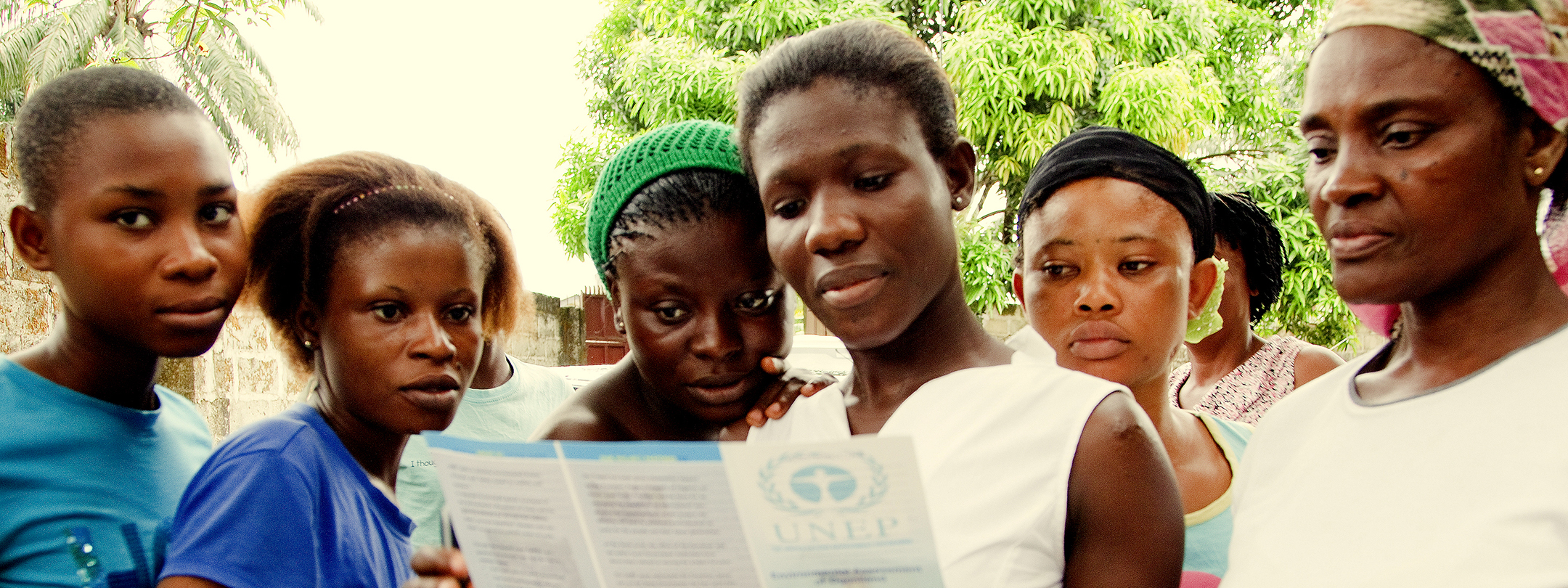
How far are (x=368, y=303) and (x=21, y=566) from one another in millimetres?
658

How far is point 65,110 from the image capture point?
68.7 inches

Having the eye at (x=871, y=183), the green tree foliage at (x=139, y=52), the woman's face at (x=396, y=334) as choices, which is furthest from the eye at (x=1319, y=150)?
the green tree foliage at (x=139, y=52)

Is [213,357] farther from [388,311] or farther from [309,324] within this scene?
[388,311]

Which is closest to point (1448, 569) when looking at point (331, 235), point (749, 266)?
point (749, 266)

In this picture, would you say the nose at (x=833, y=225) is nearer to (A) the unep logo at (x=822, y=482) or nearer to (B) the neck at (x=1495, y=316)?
(A) the unep logo at (x=822, y=482)

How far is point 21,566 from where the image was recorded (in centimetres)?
161

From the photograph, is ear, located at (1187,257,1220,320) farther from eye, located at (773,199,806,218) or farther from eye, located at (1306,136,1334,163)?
eye, located at (773,199,806,218)

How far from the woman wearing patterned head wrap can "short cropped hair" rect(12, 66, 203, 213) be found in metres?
1.87

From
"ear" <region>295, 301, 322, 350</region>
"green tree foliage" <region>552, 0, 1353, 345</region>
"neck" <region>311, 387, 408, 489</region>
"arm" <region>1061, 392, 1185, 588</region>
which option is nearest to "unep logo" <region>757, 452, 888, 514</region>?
"arm" <region>1061, 392, 1185, 588</region>

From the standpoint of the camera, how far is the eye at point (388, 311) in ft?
6.11

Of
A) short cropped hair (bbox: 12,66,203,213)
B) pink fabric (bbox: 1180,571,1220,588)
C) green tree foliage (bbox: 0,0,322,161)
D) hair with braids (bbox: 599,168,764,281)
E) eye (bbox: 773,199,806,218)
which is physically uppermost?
green tree foliage (bbox: 0,0,322,161)

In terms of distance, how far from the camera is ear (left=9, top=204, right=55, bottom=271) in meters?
1.75

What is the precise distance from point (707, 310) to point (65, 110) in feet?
3.78

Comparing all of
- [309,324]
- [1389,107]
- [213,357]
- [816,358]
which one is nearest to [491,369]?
[309,324]
